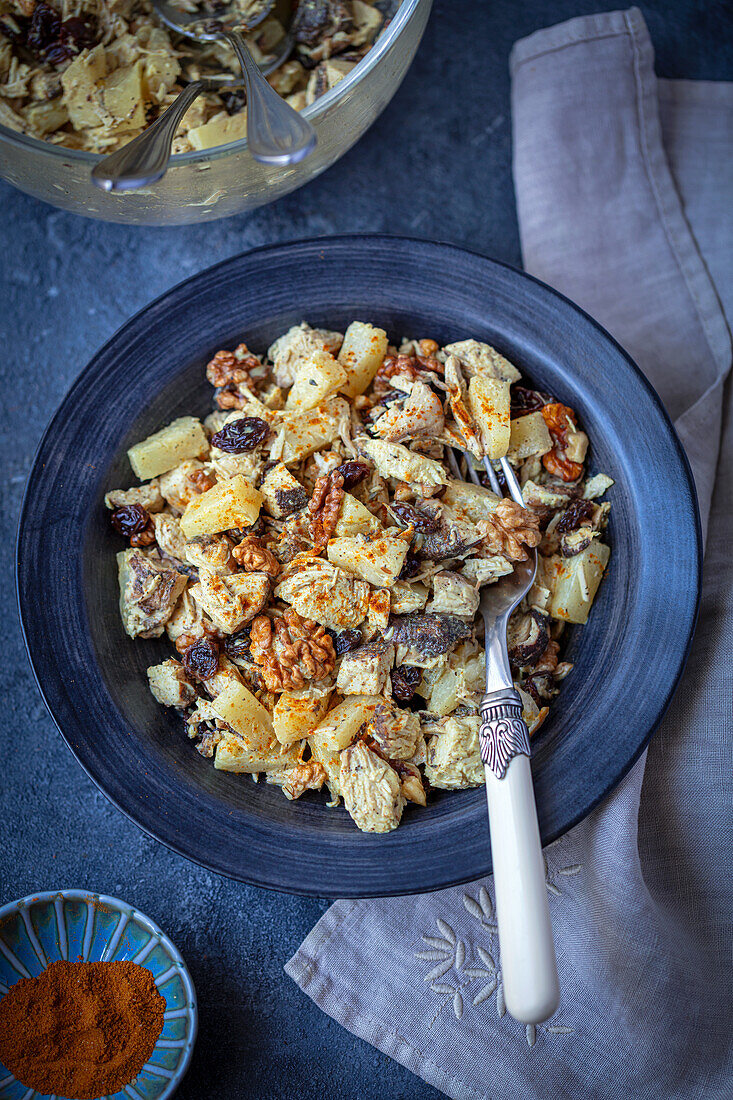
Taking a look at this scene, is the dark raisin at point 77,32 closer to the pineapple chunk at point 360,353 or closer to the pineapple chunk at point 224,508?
the pineapple chunk at point 360,353

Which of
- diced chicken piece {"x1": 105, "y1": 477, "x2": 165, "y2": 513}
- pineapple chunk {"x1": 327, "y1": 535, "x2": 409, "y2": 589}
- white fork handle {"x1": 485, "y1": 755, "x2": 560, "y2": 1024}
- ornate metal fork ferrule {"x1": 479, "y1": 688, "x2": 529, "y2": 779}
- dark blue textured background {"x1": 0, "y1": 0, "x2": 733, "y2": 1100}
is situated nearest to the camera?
white fork handle {"x1": 485, "y1": 755, "x2": 560, "y2": 1024}

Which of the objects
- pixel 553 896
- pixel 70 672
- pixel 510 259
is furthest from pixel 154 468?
pixel 553 896

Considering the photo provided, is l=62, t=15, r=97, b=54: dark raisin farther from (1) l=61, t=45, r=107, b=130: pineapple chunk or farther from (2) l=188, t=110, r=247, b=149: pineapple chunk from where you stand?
→ (2) l=188, t=110, r=247, b=149: pineapple chunk

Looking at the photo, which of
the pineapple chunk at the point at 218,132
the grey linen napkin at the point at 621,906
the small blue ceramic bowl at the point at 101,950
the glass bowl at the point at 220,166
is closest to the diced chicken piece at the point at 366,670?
the grey linen napkin at the point at 621,906

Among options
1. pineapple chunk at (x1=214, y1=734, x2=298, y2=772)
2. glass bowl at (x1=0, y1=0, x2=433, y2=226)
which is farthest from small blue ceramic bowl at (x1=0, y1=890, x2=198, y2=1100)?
glass bowl at (x1=0, y1=0, x2=433, y2=226)

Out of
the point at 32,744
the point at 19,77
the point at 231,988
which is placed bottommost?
the point at 231,988

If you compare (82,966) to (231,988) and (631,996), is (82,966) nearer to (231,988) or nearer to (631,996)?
(231,988)

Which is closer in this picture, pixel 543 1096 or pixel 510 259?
pixel 543 1096
